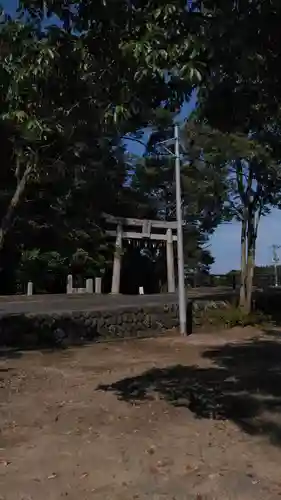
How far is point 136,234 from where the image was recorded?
32312mm

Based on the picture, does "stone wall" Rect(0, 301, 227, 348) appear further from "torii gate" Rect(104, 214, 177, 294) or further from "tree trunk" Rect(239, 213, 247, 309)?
"torii gate" Rect(104, 214, 177, 294)

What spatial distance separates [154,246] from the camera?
3888cm

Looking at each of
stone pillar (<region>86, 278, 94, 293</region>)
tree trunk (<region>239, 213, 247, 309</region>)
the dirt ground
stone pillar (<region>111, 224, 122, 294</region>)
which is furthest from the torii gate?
the dirt ground

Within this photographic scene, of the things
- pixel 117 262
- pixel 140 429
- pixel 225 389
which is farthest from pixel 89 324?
pixel 117 262

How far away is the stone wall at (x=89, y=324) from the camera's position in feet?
46.3

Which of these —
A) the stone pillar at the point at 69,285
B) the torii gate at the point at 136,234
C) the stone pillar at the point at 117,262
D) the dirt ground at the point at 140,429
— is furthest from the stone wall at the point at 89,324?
the stone pillar at the point at 69,285

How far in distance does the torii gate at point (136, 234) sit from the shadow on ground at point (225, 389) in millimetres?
19762

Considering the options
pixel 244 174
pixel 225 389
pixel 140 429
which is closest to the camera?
pixel 140 429

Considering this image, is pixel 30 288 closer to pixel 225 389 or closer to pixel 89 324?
pixel 89 324

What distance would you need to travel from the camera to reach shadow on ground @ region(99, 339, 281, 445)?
7153 mm

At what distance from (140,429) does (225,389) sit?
248 centimetres

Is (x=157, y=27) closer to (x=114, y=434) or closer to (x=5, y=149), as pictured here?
(x=114, y=434)

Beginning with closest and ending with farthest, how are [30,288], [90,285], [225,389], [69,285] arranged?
→ [225,389]
[30,288]
[69,285]
[90,285]

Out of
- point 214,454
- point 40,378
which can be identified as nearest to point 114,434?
point 214,454
